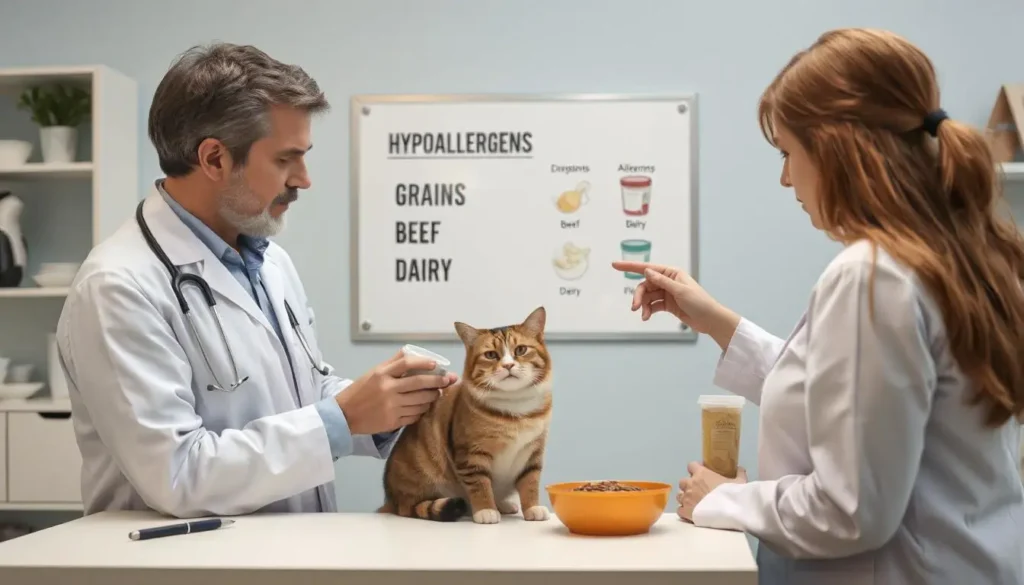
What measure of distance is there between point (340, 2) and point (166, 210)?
166cm

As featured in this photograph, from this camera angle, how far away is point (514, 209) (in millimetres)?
3023

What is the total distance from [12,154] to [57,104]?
0.20m

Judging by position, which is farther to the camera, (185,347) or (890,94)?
(185,347)

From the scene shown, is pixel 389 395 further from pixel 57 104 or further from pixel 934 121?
pixel 57 104

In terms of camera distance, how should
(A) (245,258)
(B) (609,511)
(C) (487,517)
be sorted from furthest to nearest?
(A) (245,258)
(C) (487,517)
(B) (609,511)

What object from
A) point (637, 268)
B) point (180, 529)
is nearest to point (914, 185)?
point (637, 268)

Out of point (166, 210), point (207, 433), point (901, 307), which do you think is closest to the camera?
point (901, 307)

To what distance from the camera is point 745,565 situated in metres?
1.10

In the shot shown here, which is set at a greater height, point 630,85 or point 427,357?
point 630,85

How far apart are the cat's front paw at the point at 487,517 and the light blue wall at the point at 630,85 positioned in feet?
5.38

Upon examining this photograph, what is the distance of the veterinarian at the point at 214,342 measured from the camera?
138 centimetres

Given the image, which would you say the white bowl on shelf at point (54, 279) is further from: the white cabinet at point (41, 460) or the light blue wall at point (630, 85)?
the light blue wall at point (630, 85)

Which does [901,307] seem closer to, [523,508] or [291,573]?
[523,508]

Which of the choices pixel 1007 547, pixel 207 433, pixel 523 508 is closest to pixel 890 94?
pixel 1007 547
